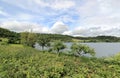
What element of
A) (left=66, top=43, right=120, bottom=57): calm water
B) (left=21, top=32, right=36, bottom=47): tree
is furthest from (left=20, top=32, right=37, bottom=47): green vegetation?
(left=66, top=43, right=120, bottom=57): calm water

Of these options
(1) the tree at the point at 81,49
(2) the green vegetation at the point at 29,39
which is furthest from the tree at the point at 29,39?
(1) the tree at the point at 81,49

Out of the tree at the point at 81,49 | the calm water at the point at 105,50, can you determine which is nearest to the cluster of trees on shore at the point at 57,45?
the tree at the point at 81,49

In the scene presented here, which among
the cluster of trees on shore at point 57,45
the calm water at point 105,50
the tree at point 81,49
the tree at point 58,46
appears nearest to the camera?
the tree at point 81,49

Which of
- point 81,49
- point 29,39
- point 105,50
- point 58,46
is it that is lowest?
point 105,50

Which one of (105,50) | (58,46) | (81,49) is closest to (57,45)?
(58,46)

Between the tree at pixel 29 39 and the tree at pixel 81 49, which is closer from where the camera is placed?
the tree at pixel 81 49

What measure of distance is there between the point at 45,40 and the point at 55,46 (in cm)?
1569

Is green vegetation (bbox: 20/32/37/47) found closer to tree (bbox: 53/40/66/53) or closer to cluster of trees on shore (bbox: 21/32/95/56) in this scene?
cluster of trees on shore (bbox: 21/32/95/56)

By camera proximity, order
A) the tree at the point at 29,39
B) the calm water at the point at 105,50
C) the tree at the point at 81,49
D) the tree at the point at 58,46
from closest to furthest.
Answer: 1. the tree at the point at 81,49
2. the tree at the point at 58,46
3. the tree at the point at 29,39
4. the calm water at the point at 105,50

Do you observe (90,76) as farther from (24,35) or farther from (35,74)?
(24,35)

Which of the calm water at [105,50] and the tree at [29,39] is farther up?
the tree at [29,39]

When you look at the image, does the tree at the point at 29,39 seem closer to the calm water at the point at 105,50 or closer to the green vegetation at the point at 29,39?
the green vegetation at the point at 29,39

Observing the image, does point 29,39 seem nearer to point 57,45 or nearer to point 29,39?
point 29,39

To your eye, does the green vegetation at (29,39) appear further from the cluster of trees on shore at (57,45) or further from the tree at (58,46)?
the tree at (58,46)
